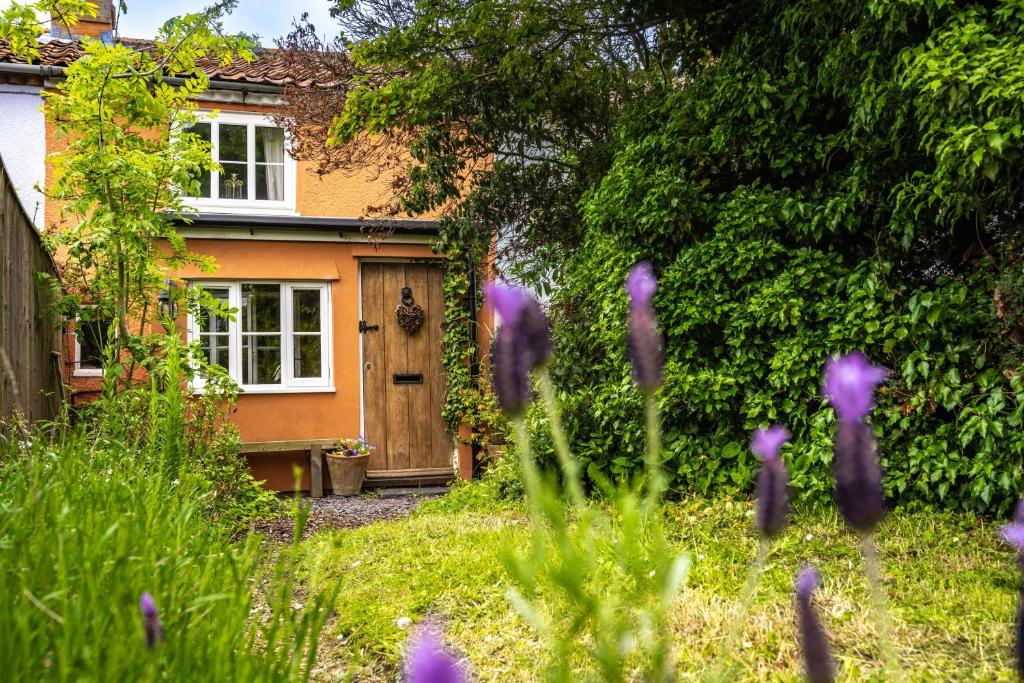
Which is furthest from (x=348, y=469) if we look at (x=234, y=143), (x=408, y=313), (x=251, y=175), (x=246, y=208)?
(x=234, y=143)

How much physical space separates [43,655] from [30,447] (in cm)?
200

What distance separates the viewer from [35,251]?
16.7 feet

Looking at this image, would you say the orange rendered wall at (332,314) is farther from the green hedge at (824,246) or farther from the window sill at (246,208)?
the green hedge at (824,246)

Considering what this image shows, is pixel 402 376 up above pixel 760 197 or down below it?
below

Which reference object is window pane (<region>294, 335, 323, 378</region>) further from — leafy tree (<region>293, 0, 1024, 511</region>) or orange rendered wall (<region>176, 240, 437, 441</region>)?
leafy tree (<region>293, 0, 1024, 511</region>)

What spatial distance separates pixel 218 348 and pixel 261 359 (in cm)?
50

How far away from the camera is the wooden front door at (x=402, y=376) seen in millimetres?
8992

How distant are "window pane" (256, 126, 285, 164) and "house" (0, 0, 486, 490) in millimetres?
16

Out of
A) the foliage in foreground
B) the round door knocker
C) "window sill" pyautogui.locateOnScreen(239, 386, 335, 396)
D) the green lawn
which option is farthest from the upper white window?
the foliage in foreground

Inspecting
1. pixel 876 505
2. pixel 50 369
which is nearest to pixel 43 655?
pixel 876 505

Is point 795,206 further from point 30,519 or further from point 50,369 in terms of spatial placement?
point 50,369

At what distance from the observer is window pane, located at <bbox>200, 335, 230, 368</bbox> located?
8.74m

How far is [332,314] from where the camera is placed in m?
8.94

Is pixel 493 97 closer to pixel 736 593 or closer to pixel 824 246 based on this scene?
pixel 824 246
